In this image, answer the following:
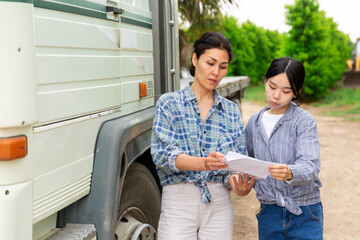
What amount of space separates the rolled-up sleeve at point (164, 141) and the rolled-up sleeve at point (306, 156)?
59cm

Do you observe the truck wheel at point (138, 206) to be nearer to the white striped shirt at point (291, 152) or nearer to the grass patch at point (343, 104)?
the white striped shirt at point (291, 152)

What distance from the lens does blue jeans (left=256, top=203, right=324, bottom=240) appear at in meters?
2.50

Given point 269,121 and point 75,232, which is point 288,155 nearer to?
point 269,121

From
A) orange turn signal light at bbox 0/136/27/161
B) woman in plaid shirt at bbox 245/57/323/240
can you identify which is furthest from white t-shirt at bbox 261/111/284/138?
orange turn signal light at bbox 0/136/27/161

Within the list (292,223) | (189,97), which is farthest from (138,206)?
(292,223)

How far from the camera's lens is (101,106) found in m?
2.52

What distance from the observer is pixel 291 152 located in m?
2.54

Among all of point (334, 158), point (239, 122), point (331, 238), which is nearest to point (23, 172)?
point (239, 122)

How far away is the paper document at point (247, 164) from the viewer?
82.8 inches

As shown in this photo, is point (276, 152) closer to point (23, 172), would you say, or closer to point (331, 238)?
point (23, 172)

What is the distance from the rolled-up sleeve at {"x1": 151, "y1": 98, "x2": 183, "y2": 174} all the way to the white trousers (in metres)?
0.16

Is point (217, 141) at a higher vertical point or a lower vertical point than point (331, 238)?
higher

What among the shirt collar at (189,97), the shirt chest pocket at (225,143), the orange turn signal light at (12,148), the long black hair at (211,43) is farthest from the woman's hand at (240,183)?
the orange turn signal light at (12,148)

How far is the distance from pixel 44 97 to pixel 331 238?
3.82 m
